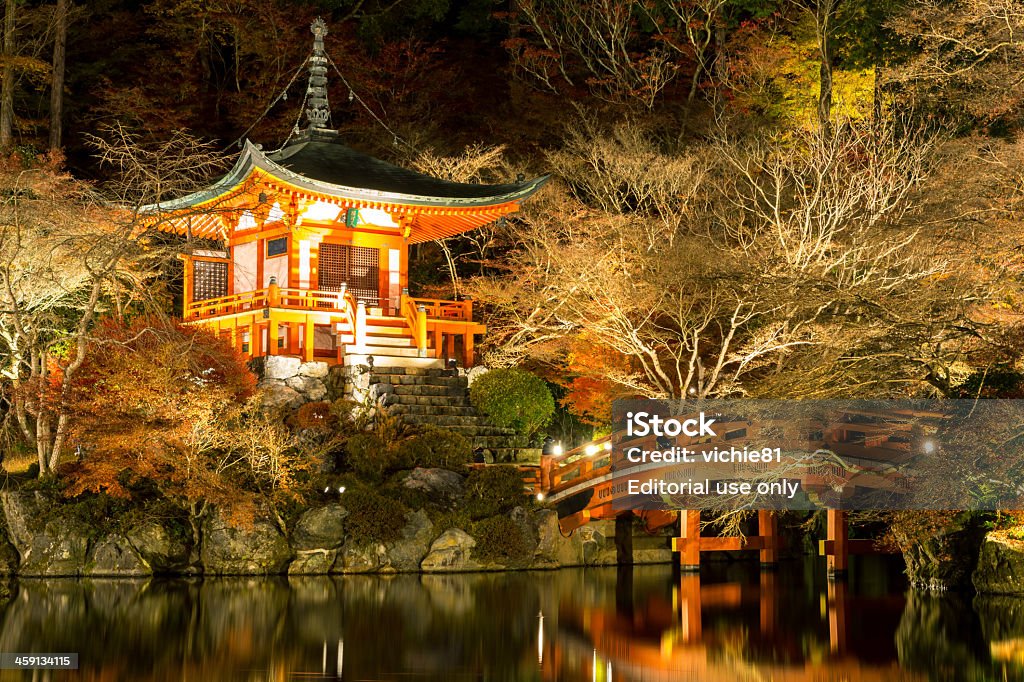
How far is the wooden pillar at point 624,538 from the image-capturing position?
18903 millimetres

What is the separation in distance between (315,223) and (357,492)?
6.71 metres

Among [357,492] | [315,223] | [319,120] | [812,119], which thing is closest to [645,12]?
→ [812,119]

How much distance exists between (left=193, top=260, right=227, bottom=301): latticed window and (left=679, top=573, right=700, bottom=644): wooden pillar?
10816 mm

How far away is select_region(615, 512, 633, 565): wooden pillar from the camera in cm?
1890

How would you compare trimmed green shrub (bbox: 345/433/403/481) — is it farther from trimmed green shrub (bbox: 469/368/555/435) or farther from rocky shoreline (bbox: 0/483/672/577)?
trimmed green shrub (bbox: 469/368/555/435)

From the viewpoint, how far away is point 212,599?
552 inches

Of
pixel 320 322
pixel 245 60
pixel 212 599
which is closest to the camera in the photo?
pixel 212 599

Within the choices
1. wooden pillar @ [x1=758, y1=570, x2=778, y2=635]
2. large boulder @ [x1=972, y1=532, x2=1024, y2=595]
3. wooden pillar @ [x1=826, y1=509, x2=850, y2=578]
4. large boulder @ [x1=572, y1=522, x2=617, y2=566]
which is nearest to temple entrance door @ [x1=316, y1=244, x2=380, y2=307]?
large boulder @ [x1=572, y1=522, x2=617, y2=566]

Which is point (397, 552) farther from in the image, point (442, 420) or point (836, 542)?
point (836, 542)

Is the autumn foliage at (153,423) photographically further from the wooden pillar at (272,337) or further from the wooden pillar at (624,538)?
the wooden pillar at (624,538)

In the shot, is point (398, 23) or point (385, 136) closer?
point (385, 136)

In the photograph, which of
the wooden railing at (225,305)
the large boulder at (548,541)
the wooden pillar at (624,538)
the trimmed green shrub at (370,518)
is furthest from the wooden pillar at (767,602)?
the wooden railing at (225,305)

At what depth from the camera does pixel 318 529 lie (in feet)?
53.6

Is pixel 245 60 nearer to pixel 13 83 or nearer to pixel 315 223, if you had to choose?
pixel 13 83
